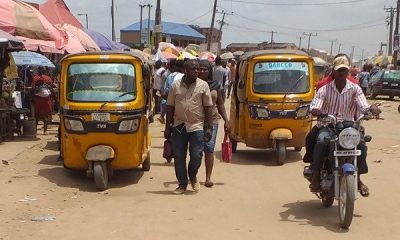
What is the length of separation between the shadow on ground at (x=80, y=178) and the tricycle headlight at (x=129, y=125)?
87cm

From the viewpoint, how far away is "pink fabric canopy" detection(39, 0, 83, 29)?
65.8 feet

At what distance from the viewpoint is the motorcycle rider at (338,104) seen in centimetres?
615

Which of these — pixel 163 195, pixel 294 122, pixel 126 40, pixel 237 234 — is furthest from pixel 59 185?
pixel 126 40

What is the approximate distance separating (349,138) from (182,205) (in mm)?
2237

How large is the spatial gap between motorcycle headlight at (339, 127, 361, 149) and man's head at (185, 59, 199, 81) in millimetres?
2268

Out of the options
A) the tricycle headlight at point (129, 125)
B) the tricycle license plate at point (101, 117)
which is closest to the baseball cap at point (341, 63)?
the tricycle headlight at point (129, 125)

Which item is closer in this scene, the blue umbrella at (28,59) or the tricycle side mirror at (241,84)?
the tricycle side mirror at (241,84)

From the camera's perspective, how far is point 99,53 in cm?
816

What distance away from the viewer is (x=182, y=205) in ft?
22.5

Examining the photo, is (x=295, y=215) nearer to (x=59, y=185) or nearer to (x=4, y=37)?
(x=59, y=185)

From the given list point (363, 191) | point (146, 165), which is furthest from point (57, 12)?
point (363, 191)

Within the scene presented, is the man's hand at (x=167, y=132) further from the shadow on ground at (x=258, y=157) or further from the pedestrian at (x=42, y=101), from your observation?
the pedestrian at (x=42, y=101)

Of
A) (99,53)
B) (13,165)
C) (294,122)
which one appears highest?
(99,53)

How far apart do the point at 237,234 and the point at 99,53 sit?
12.5 feet
